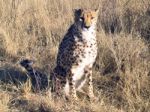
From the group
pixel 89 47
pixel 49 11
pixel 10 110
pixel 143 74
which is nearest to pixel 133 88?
pixel 143 74

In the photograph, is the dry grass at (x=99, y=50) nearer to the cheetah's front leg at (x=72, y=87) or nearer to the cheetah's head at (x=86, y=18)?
the cheetah's front leg at (x=72, y=87)

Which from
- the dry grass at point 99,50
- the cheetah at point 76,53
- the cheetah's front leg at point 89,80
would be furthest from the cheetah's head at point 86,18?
the dry grass at point 99,50

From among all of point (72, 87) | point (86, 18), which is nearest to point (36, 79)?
point (72, 87)

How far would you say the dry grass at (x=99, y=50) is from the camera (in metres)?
3.88

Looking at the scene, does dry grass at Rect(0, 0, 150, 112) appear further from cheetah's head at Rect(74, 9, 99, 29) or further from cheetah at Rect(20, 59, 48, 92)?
cheetah's head at Rect(74, 9, 99, 29)

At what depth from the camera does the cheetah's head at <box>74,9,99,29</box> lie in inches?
154

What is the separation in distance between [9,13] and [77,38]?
2.10 metres

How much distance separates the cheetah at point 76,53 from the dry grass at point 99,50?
7.0 inches

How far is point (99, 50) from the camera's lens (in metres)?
4.78

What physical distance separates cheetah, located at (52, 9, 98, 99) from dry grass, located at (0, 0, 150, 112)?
0.18m

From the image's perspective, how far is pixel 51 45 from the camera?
517cm

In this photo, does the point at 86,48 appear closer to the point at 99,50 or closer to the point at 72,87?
the point at 72,87

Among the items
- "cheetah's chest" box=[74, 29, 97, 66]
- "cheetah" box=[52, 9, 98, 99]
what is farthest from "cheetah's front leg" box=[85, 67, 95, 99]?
"cheetah's chest" box=[74, 29, 97, 66]

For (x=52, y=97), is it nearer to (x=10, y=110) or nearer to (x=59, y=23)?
(x=10, y=110)
